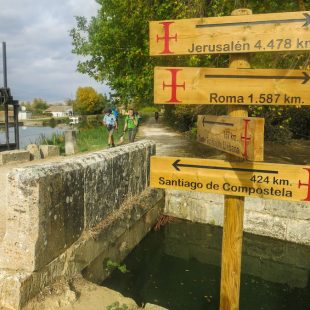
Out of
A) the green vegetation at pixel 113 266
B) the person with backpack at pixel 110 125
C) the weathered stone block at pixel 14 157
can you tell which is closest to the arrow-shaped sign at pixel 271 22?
the green vegetation at pixel 113 266

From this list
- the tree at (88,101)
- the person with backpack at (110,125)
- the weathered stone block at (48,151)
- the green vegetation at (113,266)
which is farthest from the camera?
the tree at (88,101)

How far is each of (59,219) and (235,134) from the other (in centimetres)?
216

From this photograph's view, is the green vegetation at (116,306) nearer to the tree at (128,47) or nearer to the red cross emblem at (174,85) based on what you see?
the red cross emblem at (174,85)

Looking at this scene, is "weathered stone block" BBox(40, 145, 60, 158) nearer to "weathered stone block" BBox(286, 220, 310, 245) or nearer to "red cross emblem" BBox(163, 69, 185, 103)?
"weathered stone block" BBox(286, 220, 310, 245)

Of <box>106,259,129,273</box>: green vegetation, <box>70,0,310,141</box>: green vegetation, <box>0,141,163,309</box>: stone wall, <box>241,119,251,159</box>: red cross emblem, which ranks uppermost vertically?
<box>70,0,310,141</box>: green vegetation

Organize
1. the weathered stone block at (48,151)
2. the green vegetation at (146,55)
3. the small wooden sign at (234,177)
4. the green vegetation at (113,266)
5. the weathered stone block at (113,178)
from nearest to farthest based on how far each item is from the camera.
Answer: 1. the small wooden sign at (234,177)
2. the weathered stone block at (113,178)
3. the green vegetation at (113,266)
4. the green vegetation at (146,55)
5. the weathered stone block at (48,151)

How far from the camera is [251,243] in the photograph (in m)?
6.70

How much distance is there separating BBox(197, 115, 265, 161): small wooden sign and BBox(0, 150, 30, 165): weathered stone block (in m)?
8.03

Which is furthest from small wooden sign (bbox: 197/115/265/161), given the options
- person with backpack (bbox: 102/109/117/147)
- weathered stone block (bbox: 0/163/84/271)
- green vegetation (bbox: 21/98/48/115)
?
green vegetation (bbox: 21/98/48/115)

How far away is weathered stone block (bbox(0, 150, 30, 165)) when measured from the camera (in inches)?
384

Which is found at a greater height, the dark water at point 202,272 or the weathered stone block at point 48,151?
the weathered stone block at point 48,151

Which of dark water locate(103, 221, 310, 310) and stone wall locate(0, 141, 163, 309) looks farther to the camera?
dark water locate(103, 221, 310, 310)

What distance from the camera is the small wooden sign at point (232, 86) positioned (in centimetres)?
263

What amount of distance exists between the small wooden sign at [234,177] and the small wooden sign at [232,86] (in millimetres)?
512
